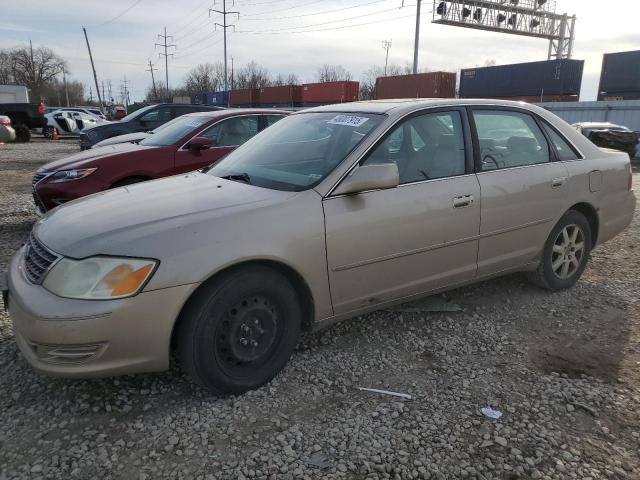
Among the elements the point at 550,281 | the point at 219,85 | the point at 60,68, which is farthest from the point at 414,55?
the point at 60,68

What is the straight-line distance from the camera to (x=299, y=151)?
351 cm

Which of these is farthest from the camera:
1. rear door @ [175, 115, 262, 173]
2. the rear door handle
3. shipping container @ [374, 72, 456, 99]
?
shipping container @ [374, 72, 456, 99]

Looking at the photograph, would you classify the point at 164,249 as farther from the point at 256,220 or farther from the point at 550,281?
the point at 550,281

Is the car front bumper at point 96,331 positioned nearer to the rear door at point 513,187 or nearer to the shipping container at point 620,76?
the rear door at point 513,187

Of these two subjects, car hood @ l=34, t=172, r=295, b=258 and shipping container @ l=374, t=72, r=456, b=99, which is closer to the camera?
car hood @ l=34, t=172, r=295, b=258

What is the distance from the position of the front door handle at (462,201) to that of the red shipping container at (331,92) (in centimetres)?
3021

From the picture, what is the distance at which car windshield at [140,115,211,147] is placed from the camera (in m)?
6.45

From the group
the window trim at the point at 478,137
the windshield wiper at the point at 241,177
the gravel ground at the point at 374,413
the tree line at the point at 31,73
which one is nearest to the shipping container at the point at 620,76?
the window trim at the point at 478,137

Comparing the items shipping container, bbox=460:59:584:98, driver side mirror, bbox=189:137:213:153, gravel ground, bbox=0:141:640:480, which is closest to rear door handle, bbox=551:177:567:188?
gravel ground, bbox=0:141:640:480

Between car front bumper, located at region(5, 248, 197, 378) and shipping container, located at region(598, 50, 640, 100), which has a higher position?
shipping container, located at region(598, 50, 640, 100)

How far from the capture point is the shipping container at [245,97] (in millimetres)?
44500

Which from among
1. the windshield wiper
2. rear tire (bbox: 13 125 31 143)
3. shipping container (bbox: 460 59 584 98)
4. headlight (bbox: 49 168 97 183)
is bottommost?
rear tire (bbox: 13 125 31 143)

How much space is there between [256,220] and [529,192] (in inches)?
88.7

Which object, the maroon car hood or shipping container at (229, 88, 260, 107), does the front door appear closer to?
the maroon car hood
